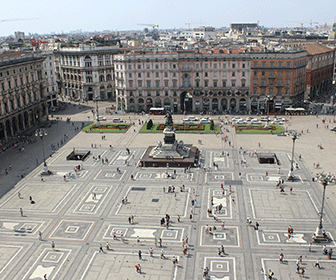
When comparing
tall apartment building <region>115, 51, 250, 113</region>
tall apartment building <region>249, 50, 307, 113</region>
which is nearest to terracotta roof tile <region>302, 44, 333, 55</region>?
tall apartment building <region>249, 50, 307, 113</region>

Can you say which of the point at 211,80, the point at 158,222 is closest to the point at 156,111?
the point at 211,80

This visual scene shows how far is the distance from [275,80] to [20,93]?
216ft

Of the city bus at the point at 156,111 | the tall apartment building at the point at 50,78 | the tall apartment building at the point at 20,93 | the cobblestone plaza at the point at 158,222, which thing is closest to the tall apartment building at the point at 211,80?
the city bus at the point at 156,111

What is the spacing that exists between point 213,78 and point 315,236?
234ft

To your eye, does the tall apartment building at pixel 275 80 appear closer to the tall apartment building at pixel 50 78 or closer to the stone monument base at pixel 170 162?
the stone monument base at pixel 170 162

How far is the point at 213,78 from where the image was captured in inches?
4341

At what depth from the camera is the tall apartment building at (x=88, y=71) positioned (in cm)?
12912

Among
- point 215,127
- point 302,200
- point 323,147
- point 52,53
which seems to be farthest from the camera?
point 52,53

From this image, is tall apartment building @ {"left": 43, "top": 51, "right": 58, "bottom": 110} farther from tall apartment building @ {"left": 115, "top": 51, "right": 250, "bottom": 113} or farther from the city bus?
the city bus

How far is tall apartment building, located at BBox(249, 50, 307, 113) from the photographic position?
105938 millimetres

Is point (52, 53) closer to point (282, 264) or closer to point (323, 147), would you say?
point (323, 147)

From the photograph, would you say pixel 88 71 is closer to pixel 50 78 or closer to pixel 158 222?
pixel 50 78

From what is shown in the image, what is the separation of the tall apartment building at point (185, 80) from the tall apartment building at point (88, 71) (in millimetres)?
18727

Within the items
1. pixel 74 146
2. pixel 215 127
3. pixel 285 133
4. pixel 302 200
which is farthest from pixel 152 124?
pixel 302 200
